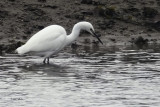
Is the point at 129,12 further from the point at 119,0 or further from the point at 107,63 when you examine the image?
the point at 107,63

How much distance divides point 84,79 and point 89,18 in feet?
25.1

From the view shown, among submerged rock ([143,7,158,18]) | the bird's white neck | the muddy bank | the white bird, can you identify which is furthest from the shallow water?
submerged rock ([143,7,158,18])

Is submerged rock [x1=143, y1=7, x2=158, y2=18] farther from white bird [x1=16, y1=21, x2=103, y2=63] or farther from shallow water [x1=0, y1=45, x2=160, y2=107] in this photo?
white bird [x1=16, y1=21, x2=103, y2=63]

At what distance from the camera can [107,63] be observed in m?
14.8

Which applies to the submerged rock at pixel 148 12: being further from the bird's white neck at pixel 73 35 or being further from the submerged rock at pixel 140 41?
the bird's white neck at pixel 73 35

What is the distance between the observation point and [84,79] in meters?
12.7

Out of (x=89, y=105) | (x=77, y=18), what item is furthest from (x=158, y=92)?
(x=77, y=18)

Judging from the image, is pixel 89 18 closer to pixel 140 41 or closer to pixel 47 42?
pixel 140 41

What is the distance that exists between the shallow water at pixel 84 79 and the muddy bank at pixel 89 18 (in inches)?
79.2

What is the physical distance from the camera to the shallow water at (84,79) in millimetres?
10680

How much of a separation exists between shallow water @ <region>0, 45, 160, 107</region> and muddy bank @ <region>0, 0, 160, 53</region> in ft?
6.60

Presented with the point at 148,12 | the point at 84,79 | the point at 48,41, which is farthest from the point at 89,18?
the point at 84,79

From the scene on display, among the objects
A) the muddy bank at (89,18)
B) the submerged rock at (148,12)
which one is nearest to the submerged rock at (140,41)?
the muddy bank at (89,18)

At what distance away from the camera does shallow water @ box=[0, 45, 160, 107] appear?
1068 centimetres
